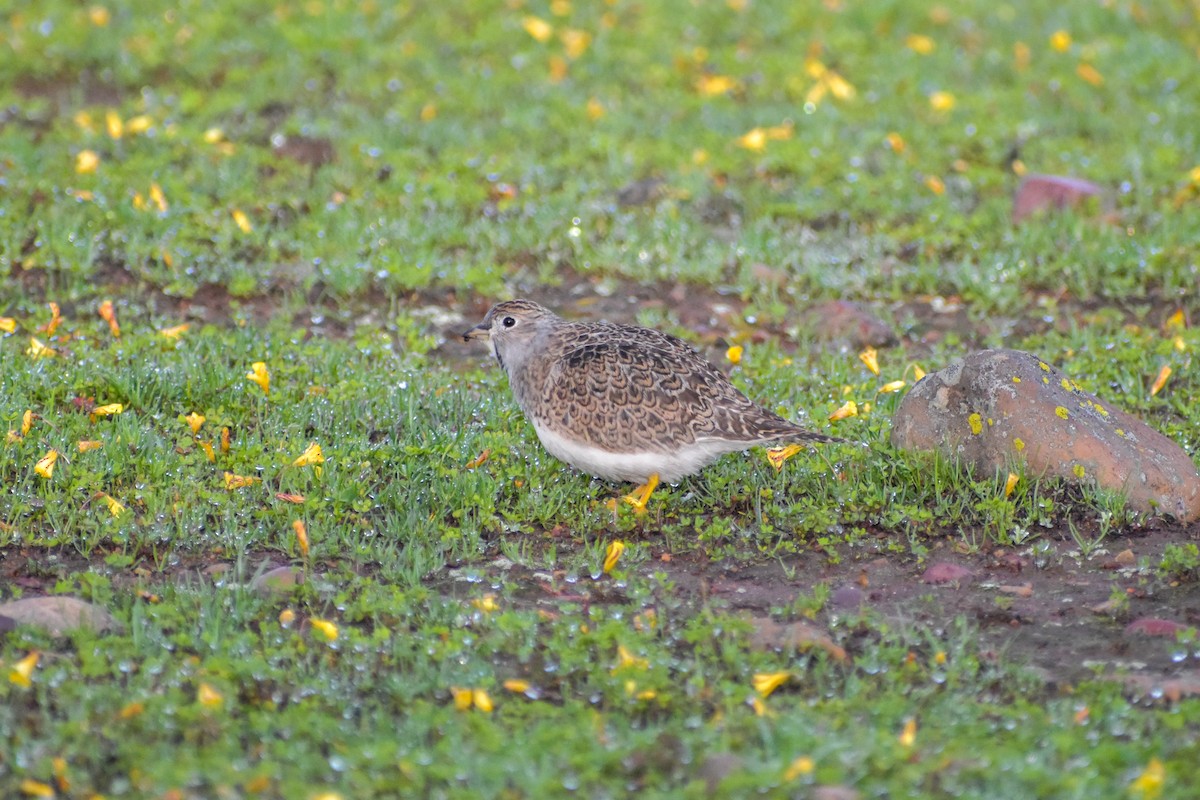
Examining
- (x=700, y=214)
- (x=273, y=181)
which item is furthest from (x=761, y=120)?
(x=273, y=181)

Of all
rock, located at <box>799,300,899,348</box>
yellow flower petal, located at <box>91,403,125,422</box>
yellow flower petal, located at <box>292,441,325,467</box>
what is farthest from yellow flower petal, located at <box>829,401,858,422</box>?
yellow flower petal, located at <box>91,403,125,422</box>

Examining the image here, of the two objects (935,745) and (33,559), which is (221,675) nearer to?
(33,559)

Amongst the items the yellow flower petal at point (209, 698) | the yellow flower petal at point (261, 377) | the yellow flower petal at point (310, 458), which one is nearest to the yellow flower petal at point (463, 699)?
the yellow flower petal at point (209, 698)

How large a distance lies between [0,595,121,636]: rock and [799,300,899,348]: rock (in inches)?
192

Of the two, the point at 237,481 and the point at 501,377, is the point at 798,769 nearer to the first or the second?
the point at 237,481

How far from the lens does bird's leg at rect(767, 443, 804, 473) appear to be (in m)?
6.95

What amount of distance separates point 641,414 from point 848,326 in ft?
9.20

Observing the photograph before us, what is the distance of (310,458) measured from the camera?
689 centimetres

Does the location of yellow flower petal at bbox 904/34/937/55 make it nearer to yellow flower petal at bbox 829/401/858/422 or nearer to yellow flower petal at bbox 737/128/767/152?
yellow flower petal at bbox 737/128/767/152

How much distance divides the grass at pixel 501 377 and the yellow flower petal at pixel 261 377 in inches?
4.9

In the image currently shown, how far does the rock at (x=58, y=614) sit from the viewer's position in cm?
544

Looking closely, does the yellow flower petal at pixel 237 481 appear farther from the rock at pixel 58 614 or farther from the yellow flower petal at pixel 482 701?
the yellow flower petal at pixel 482 701

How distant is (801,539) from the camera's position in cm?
659

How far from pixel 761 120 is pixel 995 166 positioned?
76.1 inches
